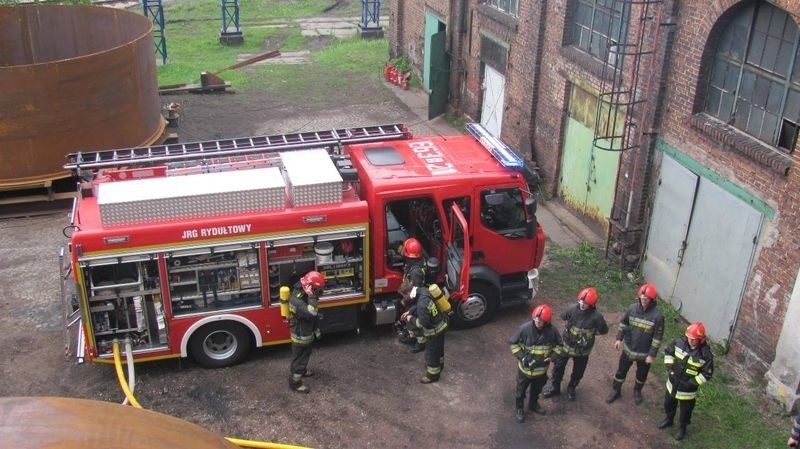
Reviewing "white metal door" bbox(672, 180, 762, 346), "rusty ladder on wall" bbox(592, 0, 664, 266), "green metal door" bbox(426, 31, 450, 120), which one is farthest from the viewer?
"green metal door" bbox(426, 31, 450, 120)

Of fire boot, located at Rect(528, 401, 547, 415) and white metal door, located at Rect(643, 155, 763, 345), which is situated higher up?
white metal door, located at Rect(643, 155, 763, 345)

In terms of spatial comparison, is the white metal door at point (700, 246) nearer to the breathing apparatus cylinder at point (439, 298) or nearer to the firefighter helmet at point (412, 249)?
the breathing apparatus cylinder at point (439, 298)

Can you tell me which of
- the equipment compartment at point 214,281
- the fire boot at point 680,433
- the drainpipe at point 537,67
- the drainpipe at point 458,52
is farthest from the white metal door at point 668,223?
the drainpipe at point 458,52

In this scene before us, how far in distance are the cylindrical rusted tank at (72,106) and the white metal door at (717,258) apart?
10336 mm

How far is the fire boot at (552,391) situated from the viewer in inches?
352

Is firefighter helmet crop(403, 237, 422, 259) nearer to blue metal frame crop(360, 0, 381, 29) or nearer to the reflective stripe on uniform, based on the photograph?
the reflective stripe on uniform

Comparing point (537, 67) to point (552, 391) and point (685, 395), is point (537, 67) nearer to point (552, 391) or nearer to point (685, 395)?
point (552, 391)

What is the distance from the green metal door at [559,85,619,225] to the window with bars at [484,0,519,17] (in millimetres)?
3098

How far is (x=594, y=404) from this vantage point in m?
8.95

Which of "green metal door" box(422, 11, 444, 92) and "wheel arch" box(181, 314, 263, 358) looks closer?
"wheel arch" box(181, 314, 263, 358)

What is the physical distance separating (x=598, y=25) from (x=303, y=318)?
764 centimetres

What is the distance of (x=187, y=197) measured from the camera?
8.64 metres

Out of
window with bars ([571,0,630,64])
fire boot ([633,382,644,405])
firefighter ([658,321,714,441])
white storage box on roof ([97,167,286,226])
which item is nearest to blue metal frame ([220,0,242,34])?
window with bars ([571,0,630,64])

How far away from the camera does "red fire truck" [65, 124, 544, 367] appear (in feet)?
28.3
